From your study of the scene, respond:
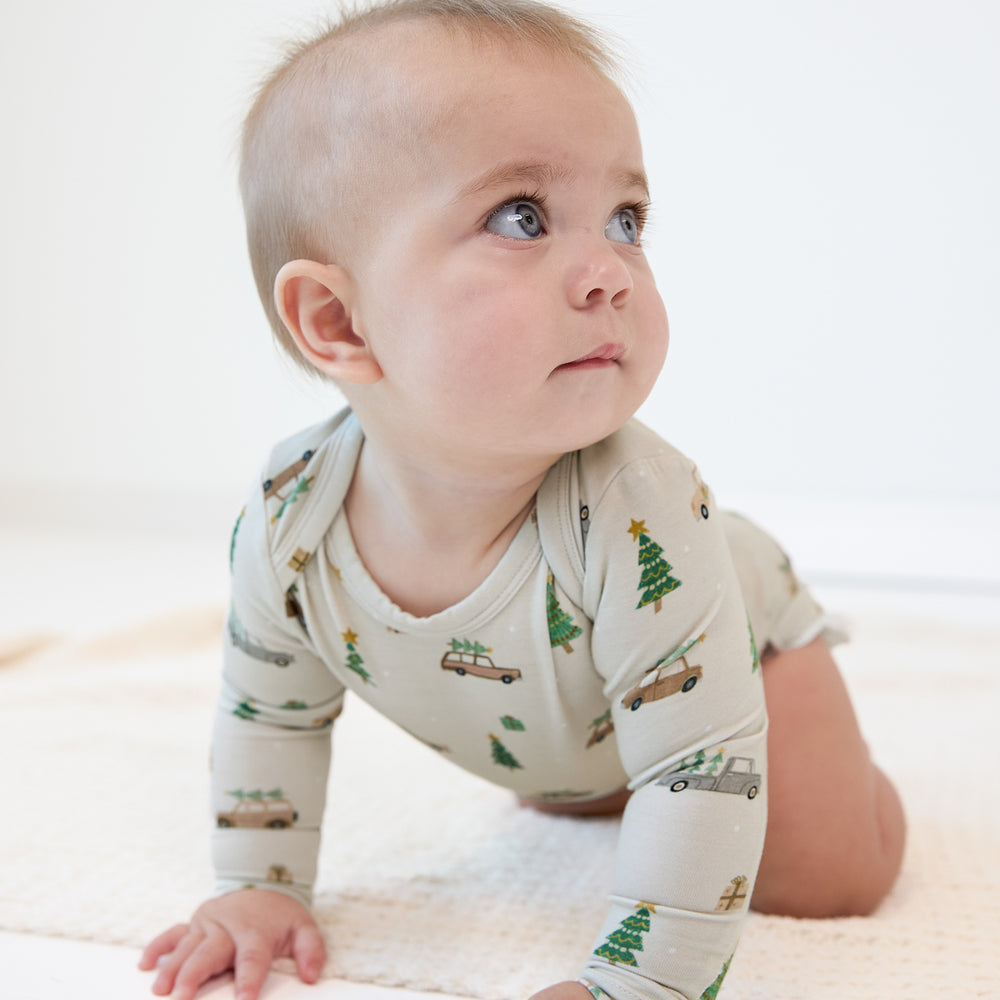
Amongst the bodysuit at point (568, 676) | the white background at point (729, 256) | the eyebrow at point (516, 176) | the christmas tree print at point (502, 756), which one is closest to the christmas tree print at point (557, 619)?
the bodysuit at point (568, 676)

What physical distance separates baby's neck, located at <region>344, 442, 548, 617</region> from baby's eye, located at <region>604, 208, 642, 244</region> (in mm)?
144

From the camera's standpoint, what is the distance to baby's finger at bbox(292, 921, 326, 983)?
2.52 feet

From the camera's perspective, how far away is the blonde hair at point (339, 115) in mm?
671

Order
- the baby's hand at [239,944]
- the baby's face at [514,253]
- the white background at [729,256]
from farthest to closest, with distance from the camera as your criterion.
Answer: the white background at [729,256] → the baby's hand at [239,944] → the baby's face at [514,253]

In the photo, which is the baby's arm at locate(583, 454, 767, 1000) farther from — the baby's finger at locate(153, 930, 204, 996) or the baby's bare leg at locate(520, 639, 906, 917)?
the baby's finger at locate(153, 930, 204, 996)

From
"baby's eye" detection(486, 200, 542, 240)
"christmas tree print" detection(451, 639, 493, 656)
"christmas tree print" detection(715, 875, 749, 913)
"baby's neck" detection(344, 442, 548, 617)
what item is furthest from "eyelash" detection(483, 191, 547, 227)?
"christmas tree print" detection(715, 875, 749, 913)

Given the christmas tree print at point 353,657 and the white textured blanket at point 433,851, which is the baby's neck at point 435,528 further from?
the white textured blanket at point 433,851

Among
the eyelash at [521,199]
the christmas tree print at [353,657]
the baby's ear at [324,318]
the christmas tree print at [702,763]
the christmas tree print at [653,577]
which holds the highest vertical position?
the eyelash at [521,199]

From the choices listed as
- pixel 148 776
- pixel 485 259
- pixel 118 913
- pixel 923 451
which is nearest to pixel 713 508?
pixel 485 259

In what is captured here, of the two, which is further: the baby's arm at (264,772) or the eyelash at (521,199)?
the baby's arm at (264,772)

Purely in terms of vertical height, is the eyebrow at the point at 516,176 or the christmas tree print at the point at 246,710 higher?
the eyebrow at the point at 516,176

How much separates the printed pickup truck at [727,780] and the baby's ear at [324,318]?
0.94 ft

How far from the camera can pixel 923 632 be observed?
1.56m

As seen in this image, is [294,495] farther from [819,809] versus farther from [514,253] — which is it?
[819,809]
